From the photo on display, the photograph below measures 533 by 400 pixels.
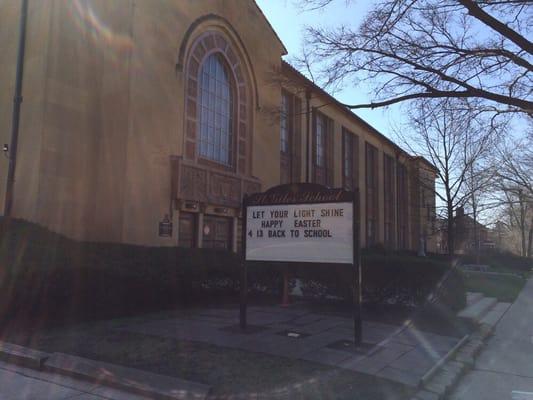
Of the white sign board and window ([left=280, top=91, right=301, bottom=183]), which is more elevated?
window ([left=280, top=91, right=301, bottom=183])

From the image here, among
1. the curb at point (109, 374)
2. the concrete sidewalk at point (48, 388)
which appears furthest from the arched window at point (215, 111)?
the concrete sidewalk at point (48, 388)

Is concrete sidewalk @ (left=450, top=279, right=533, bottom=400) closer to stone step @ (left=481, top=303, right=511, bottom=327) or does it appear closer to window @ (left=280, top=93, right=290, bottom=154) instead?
stone step @ (left=481, top=303, right=511, bottom=327)

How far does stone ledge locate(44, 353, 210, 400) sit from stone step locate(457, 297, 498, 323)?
7.64 meters

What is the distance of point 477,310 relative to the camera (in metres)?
12.5

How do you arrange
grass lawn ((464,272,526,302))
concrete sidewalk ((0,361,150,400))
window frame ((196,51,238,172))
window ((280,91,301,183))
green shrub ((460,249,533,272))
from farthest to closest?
green shrub ((460,249,533,272))
window ((280,91,301,183))
grass lawn ((464,272,526,302))
window frame ((196,51,238,172))
concrete sidewalk ((0,361,150,400))

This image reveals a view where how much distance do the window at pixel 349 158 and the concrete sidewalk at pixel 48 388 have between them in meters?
27.3

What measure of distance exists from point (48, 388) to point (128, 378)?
92cm

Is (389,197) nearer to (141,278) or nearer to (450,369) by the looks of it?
(141,278)

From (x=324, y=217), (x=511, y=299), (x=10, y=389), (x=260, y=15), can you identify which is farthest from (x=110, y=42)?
(x=511, y=299)

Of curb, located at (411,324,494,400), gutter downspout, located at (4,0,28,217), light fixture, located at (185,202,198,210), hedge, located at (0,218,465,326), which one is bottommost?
curb, located at (411,324,494,400)

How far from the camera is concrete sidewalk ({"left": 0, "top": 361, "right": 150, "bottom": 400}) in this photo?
206 inches

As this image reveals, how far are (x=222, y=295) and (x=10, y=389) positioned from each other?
7580mm

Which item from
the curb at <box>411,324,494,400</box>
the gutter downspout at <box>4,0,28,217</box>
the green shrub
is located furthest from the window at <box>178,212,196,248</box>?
the green shrub

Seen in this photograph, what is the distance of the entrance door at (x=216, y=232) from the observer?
17.1m
